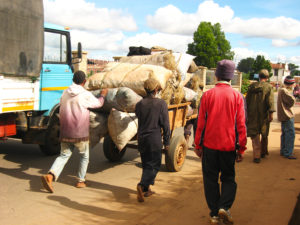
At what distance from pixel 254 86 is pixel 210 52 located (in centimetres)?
4074

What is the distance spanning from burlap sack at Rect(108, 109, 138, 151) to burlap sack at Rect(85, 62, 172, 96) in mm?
597

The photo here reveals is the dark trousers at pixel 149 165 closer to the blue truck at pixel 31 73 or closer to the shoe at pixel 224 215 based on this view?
the shoe at pixel 224 215

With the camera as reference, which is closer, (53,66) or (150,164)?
(150,164)

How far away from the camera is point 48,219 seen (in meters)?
3.76

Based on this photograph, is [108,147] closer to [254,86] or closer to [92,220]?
[92,220]

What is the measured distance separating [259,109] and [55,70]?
4.14 meters

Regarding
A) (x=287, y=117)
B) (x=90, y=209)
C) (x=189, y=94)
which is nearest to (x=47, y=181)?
(x=90, y=209)

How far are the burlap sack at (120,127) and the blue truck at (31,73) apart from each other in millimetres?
1932

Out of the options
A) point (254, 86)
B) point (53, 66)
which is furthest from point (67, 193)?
point (254, 86)

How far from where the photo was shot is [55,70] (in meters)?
6.69

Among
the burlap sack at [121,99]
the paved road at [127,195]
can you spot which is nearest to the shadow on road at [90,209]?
the paved road at [127,195]

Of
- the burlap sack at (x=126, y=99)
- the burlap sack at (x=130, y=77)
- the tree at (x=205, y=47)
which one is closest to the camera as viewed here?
the burlap sack at (x=126, y=99)

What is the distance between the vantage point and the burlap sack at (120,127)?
15.6 feet

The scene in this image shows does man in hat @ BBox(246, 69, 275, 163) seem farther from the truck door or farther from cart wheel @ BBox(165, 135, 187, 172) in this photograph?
the truck door
